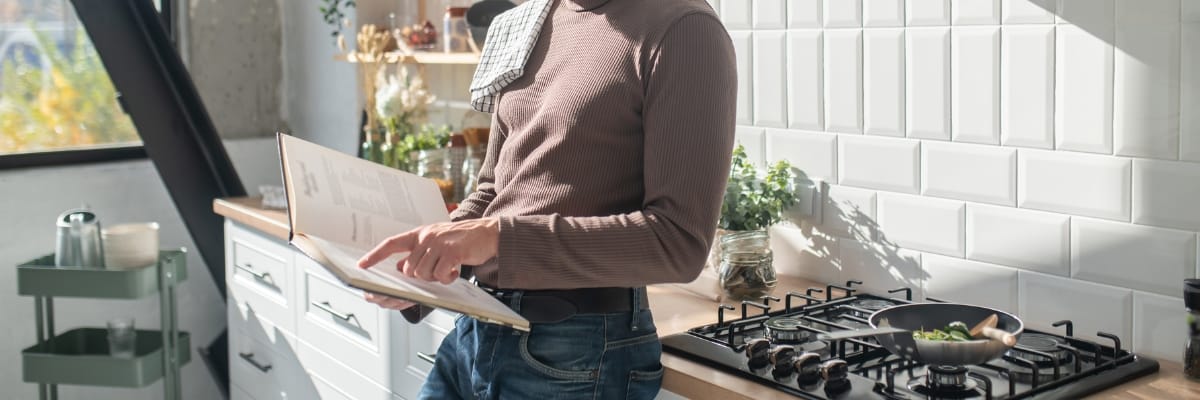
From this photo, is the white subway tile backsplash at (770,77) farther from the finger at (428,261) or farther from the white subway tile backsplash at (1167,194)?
the finger at (428,261)

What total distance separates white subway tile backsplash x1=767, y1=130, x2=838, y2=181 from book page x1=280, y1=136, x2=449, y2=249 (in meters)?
0.80

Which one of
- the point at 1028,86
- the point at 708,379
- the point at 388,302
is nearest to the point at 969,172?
the point at 1028,86

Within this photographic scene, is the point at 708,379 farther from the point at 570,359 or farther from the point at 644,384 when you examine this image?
the point at 570,359

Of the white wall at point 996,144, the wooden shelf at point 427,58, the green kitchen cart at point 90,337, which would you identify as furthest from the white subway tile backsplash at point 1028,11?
the green kitchen cart at point 90,337

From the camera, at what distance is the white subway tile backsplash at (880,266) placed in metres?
1.95

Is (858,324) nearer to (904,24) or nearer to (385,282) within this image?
(904,24)

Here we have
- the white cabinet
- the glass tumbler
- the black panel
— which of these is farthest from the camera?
the black panel

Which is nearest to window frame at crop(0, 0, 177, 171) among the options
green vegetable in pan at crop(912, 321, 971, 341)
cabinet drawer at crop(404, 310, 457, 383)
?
cabinet drawer at crop(404, 310, 457, 383)

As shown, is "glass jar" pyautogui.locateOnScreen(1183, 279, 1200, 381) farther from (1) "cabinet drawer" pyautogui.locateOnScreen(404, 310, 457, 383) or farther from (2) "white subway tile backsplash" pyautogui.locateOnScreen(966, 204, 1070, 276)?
(1) "cabinet drawer" pyautogui.locateOnScreen(404, 310, 457, 383)

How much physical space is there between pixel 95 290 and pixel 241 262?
375 mm

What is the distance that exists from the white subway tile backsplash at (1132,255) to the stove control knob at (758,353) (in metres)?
0.53

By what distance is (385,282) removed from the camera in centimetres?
122

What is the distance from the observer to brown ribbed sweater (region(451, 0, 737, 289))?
1.32m

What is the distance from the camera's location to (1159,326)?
63.4 inches
